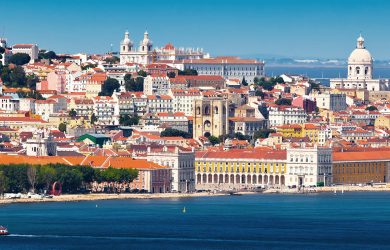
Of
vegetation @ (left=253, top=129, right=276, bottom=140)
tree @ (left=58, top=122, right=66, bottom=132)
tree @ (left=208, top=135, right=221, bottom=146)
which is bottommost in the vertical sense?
tree @ (left=208, top=135, right=221, bottom=146)

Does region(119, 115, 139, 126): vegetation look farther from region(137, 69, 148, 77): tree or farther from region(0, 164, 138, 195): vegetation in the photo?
region(0, 164, 138, 195): vegetation

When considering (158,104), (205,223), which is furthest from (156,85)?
(205,223)

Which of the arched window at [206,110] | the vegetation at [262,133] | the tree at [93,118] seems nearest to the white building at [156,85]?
the tree at [93,118]

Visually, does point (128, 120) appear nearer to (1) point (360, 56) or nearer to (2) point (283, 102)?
(2) point (283, 102)

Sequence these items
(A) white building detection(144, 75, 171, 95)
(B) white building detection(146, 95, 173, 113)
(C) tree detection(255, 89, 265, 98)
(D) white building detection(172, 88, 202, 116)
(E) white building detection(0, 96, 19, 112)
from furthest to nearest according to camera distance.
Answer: (C) tree detection(255, 89, 265, 98)
(A) white building detection(144, 75, 171, 95)
(D) white building detection(172, 88, 202, 116)
(B) white building detection(146, 95, 173, 113)
(E) white building detection(0, 96, 19, 112)

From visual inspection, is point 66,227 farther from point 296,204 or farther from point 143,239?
point 296,204

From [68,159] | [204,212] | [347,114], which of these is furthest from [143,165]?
[347,114]

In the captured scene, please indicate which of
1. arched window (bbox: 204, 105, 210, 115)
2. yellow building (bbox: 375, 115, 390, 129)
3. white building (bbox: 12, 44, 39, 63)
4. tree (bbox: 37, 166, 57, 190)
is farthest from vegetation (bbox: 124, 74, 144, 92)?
tree (bbox: 37, 166, 57, 190)
